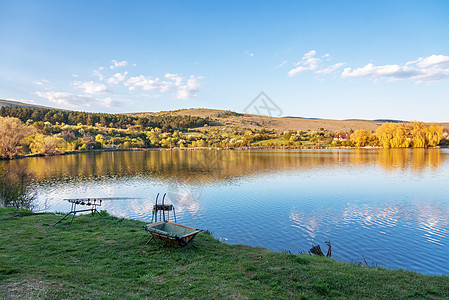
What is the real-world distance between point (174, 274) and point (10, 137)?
94294 mm

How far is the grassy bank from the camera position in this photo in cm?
771

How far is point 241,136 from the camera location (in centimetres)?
16525

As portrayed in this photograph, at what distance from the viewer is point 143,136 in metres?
166

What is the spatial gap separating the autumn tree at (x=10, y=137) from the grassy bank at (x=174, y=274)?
84637 millimetres

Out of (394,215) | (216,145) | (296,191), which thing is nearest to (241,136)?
(216,145)

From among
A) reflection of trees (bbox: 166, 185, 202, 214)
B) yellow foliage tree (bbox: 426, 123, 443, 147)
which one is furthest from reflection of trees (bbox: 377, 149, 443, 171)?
yellow foliage tree (bbox: 426, 123, 443, 147)

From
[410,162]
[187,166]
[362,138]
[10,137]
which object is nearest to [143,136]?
[10,137]

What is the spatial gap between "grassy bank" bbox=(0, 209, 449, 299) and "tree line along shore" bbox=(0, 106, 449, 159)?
88.2m

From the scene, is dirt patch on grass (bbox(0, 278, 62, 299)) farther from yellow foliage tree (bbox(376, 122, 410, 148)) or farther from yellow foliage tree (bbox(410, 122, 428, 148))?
yellow foliage tree (bbox(410, 122, 428, 148))

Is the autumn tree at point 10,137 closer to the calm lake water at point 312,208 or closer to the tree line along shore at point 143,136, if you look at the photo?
the tree line along shore at point 143,136

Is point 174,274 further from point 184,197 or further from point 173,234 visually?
point 184,197

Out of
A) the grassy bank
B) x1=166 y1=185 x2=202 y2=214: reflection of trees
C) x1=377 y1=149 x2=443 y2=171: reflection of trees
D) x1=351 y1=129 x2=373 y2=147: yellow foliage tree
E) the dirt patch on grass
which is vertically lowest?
x1=166 y1=185 x2=202 y2=214: reflection of trees

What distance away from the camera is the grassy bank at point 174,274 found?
7.71 m

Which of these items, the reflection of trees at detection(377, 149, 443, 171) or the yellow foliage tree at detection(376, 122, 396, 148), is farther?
the yellow foliage tree at detection(376, 122, 396, 148)
